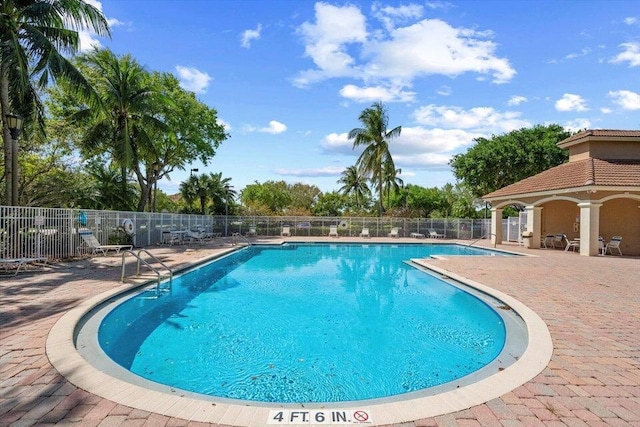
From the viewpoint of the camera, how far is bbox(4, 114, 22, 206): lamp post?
1075cm

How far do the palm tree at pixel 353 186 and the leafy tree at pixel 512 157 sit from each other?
15.8 m

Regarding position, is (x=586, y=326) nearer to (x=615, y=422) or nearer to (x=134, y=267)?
(x=615, y=422)

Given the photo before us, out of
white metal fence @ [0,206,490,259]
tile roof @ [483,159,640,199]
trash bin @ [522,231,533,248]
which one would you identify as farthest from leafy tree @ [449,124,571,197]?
trash bin @ [522,231,533,248]

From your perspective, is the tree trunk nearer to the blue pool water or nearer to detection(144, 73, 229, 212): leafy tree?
the blue pool water

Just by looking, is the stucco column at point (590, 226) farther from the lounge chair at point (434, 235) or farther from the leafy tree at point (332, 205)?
the leafy tree at point (332, 205)

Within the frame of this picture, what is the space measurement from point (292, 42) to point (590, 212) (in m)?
14.5

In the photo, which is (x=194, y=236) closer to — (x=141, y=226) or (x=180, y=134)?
(x=141, y=226)

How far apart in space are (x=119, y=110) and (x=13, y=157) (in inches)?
330

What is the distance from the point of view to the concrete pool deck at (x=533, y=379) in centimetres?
287

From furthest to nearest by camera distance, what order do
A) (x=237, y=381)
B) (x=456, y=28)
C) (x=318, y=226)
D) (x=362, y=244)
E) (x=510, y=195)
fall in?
(x=318, y=226), (x=362, y=244), (x=510, y=195), (x=456, y=28), (x=237, y=381)

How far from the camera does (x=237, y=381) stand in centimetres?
459

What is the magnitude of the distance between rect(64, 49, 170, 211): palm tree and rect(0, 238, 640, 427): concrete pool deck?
1158 cm

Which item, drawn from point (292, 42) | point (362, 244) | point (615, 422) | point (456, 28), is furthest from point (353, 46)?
point (615, 422)

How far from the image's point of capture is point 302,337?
250 inches
